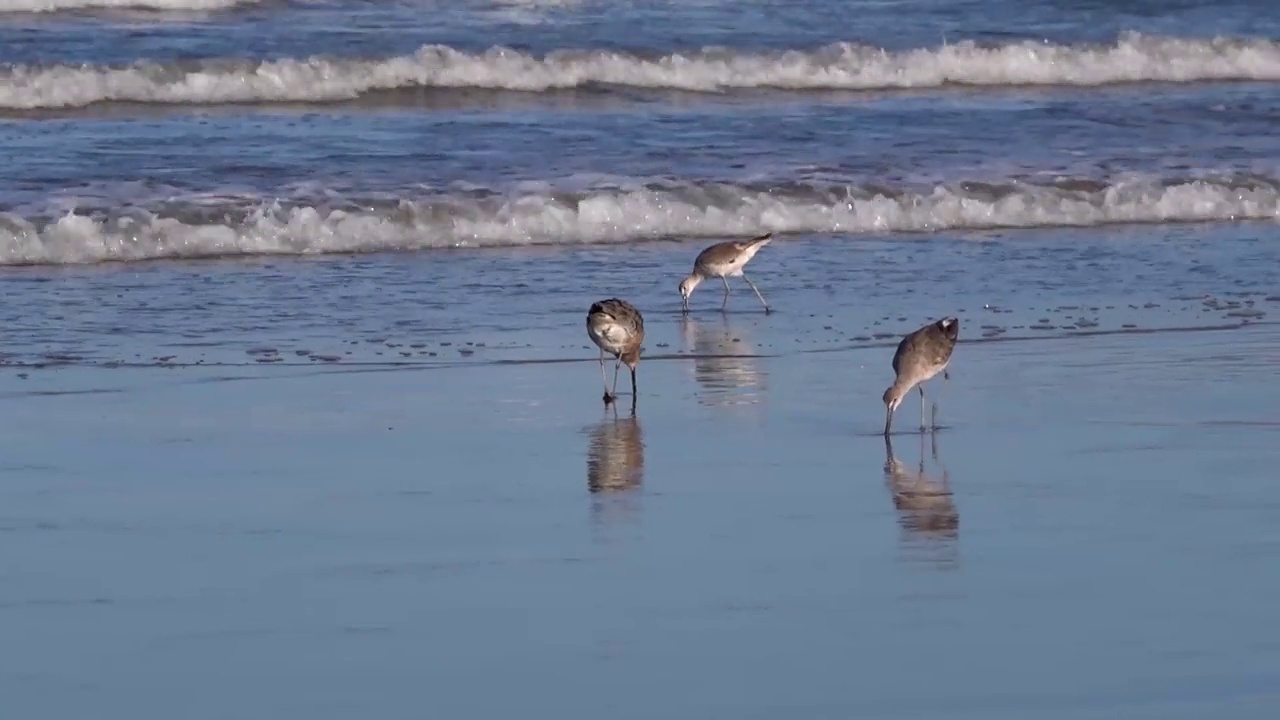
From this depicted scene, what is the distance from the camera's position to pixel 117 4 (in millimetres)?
20266

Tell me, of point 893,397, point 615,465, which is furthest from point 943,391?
point 615,465

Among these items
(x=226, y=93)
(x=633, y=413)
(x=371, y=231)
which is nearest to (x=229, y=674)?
(x=633, y=413)

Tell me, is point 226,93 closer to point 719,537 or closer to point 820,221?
point 820,221

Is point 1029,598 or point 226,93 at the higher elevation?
point 226,93

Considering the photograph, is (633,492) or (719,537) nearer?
(719,537)

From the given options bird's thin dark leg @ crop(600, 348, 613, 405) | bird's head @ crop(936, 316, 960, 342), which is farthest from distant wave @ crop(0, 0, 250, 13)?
bird's head @ crop(936, 316, 960, 342)

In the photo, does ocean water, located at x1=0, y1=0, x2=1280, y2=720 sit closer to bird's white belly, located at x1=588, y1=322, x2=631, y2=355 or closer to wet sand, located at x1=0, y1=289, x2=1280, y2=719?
wet sand, located at x1=0, y1=289, x2=1280, y2=719

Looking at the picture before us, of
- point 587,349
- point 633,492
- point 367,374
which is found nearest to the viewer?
point 633,492

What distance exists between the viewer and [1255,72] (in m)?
19.4

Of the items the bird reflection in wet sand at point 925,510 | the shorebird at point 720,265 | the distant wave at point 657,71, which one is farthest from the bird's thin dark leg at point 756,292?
the distant wave at point 657,71

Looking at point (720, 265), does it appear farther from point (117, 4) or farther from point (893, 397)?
point (117, 4)

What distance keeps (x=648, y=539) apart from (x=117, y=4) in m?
15.6

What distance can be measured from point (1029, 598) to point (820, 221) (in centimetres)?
731

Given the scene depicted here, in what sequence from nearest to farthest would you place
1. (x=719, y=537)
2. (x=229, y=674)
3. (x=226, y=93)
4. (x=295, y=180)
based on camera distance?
(x=229, y=674) → (x=719, y=537) → (x=295, y=180) → (x=226, y=93)
